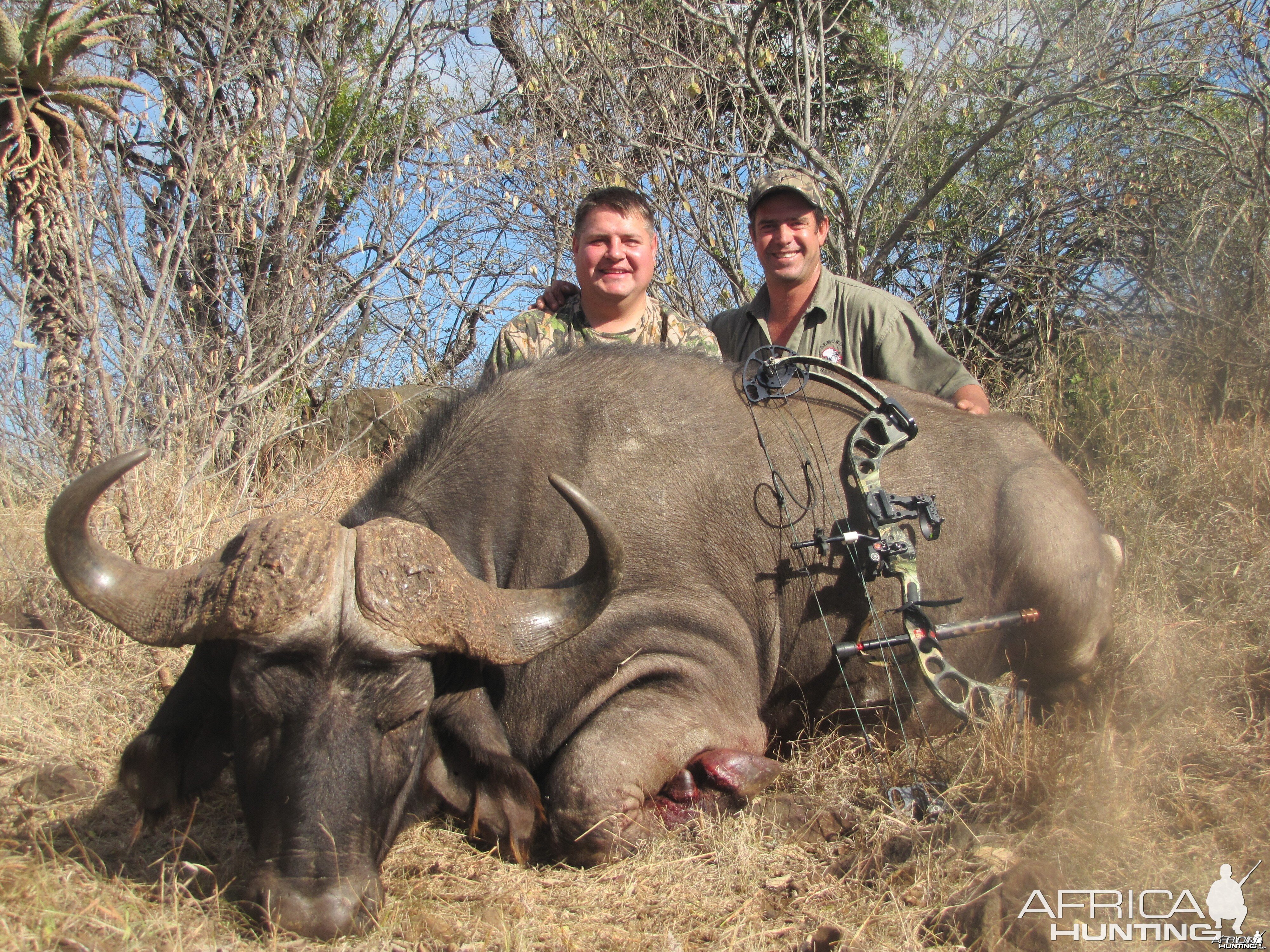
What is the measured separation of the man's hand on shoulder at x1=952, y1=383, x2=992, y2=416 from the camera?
459 cm

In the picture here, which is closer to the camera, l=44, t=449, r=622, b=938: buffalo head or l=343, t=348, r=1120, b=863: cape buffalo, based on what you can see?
l=44, t=449, r=622, b=938: buffalo head

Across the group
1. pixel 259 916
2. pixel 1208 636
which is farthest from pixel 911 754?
pixel 259 916

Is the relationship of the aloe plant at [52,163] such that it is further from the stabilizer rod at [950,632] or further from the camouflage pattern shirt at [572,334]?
the stabilizer rod at [950,632]

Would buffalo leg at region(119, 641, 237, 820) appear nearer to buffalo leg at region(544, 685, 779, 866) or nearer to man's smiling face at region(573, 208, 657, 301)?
buffalo leg at region(544, 685, 779, 866)

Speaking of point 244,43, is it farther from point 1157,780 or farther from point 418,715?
point 1157,780

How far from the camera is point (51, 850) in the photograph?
2715 millimetres

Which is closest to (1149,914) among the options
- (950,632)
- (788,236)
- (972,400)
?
(950,632)

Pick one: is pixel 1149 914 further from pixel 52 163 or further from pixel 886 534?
pixel 52 163

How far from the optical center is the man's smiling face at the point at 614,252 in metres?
4.91

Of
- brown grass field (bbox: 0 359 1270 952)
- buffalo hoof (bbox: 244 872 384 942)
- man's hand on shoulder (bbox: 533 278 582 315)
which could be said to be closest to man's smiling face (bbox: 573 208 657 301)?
man's hand on shoulder (bbox: 533 278 582 315)

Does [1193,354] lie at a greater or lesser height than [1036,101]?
lesser

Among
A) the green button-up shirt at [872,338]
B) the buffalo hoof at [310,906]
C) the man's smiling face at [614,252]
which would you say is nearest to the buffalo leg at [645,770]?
the buffalo hoof at [310,906]

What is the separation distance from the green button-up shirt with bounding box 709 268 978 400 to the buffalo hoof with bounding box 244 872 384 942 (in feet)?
11.9

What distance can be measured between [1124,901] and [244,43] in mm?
8127
